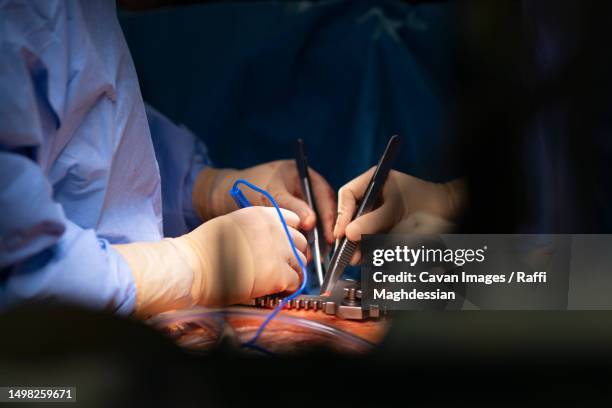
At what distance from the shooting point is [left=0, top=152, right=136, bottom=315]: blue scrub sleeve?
0.71 m

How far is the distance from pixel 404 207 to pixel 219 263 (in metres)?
0.30

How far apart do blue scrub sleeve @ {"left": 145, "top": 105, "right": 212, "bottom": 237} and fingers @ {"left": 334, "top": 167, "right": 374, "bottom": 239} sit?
0.27m

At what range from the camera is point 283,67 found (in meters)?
1.68

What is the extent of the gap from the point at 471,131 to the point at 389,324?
34cm

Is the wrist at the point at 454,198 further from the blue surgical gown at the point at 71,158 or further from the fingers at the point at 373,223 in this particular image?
the blue surgical gown at the point at 71,158

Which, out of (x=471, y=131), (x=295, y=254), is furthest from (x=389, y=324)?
(x=471, y=131)

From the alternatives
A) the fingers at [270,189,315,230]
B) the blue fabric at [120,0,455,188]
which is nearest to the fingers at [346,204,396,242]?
the fingers at [270,189,315,230]

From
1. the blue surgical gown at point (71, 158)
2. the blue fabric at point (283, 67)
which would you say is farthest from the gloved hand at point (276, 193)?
the blue fabric at point (283, 67)

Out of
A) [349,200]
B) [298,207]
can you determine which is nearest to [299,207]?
[298,207]

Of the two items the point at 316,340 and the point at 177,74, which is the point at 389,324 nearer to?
the point at 316,340

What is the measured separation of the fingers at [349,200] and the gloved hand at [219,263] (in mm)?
71

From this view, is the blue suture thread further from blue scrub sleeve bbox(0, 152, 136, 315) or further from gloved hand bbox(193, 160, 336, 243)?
blue scrub sleeve bbox(0, 152, 136, 315)

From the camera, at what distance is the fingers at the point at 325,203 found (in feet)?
3.35

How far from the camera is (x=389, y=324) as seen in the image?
0.86 metres
